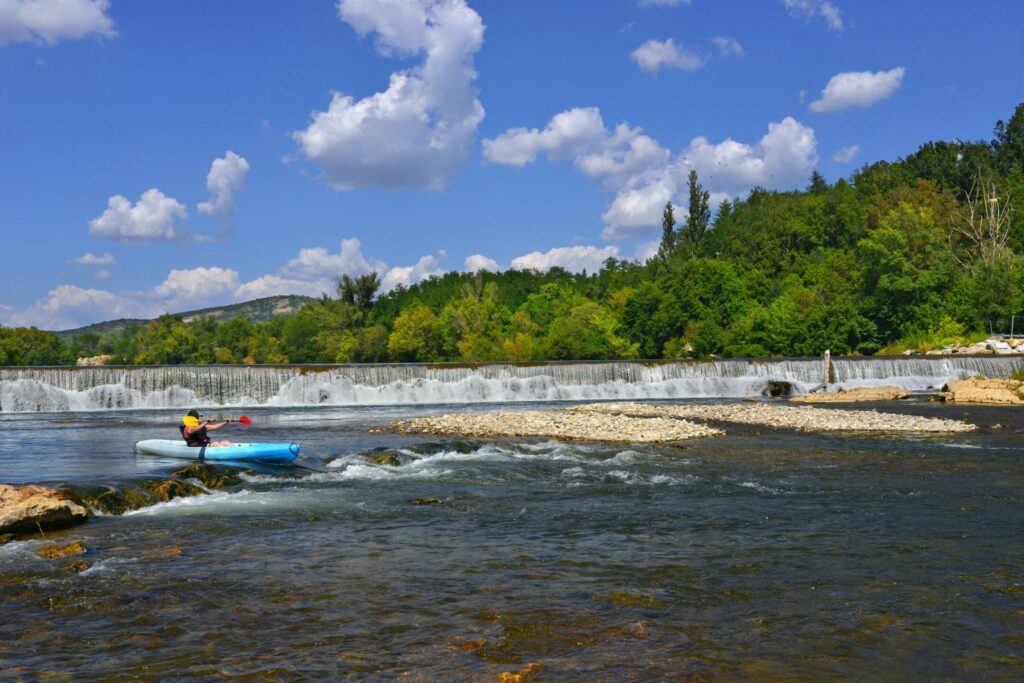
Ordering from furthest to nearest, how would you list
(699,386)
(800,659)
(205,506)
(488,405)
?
(699,386)
(488,405)
(205,506)
(800,659)

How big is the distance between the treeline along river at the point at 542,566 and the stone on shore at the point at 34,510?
0.45 m

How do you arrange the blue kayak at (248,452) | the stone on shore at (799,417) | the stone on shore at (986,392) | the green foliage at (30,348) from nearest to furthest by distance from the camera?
the blue kayak at (248,452) < the stone on shore at (799,417) < the stone on shore at (986,392) < the green foliage at (30,348)

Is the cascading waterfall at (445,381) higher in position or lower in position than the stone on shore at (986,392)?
higher

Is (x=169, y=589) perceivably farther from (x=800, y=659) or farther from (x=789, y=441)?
(x=789, y=441)

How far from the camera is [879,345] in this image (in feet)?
207

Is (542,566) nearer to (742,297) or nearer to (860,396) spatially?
(860,396)

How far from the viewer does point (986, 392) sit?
37.0 m

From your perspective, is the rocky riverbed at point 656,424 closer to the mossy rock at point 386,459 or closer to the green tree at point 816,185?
the mossy rock at point 386,459

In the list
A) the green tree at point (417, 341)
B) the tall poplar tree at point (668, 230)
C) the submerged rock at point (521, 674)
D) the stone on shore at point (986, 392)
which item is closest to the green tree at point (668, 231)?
the tall poplar tree at point (668, 230)

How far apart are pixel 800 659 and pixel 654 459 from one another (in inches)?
507

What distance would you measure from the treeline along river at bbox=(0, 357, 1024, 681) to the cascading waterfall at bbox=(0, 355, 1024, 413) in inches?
752

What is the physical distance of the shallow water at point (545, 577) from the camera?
7.53 meters

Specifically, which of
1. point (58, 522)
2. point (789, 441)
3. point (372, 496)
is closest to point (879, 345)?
point (789, 441)

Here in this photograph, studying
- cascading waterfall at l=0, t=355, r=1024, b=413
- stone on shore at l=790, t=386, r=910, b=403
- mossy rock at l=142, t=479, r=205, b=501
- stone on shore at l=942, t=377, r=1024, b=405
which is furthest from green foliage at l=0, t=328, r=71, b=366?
stone on shore at l=942, t=377, r=1024, b=405
